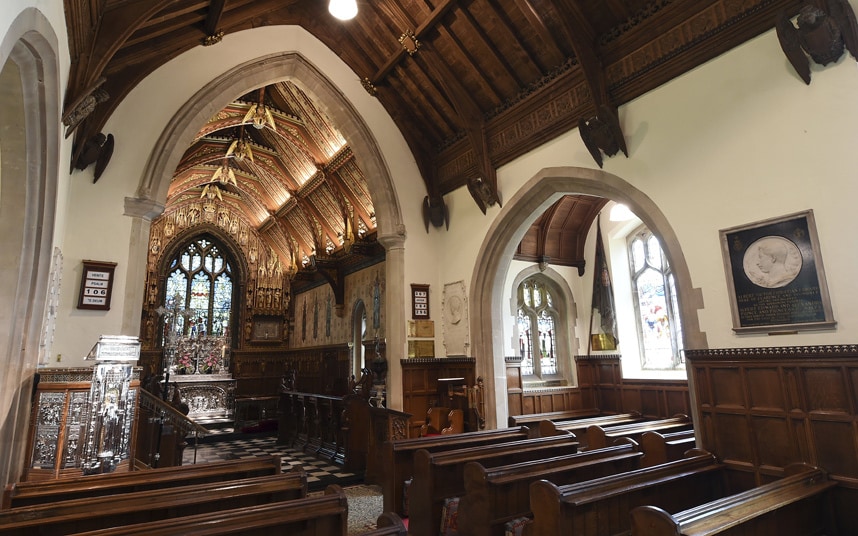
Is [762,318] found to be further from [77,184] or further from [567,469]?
[77,184]

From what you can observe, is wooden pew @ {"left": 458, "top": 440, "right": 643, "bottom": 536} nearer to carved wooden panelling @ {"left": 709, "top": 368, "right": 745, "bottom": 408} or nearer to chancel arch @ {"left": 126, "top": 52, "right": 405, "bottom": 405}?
carved wooden panelling @ {"left": 709, "top": 368, "right": 745, "bottom": 408}

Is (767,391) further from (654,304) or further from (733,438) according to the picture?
(654,304)

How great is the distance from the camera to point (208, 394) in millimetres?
14750

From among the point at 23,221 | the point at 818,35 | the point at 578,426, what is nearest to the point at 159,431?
the point at 23,221

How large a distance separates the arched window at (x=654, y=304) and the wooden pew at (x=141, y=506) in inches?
334

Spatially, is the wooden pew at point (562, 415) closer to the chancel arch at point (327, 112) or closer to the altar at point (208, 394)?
the chancel arch at point (327, 112)

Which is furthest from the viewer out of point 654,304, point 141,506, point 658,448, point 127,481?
point 654,304

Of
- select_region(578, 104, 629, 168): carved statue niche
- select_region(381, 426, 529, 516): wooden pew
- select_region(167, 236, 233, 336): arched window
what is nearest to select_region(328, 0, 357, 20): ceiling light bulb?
select_region(578, 104, 629, 168): carved statue niche

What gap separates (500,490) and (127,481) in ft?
8.11

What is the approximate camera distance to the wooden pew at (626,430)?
17.0 feet

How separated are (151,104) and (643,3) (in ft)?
21.3

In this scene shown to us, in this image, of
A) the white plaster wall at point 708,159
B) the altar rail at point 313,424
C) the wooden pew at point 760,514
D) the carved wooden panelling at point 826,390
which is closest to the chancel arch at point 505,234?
the white plaster wall at point 708,159

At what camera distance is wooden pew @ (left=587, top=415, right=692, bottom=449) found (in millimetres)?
5191

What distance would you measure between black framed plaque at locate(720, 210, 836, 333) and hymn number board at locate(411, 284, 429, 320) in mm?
4846
